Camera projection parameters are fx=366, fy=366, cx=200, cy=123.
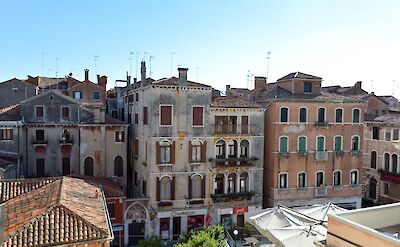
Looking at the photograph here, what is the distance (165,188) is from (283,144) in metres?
8.92

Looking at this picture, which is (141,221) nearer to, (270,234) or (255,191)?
(255,191)

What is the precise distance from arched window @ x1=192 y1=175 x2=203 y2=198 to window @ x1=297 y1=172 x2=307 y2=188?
7375 mm

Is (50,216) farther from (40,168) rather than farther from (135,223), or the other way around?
(40,168)

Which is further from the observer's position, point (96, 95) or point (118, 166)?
point (96, 95)

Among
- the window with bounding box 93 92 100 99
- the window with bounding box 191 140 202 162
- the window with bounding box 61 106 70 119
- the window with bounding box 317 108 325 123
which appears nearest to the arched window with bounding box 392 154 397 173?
the window with bounding box 317 108 325 123

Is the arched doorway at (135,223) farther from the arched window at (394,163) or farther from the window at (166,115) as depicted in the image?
the arched window at (394,163)

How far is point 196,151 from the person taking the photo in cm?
2439

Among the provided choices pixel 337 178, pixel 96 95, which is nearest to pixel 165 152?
pixel 337 178

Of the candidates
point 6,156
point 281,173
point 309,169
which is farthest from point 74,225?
point 309,169

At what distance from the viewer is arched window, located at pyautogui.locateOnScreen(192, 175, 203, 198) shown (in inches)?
963

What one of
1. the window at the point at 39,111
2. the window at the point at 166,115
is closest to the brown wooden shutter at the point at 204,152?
the window at the point at 166,115

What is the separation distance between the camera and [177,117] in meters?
23.7

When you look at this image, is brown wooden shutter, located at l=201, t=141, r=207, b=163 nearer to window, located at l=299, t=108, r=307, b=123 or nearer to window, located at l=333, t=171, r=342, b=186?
window, located at l=299, t=108, r=307, b=123

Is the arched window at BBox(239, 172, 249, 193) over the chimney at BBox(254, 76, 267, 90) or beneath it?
beneath
